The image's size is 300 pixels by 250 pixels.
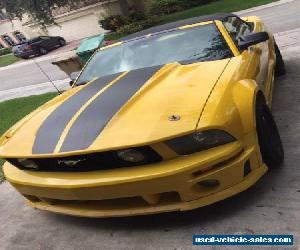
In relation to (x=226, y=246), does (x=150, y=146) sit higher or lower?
higher

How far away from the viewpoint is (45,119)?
3.68 meters

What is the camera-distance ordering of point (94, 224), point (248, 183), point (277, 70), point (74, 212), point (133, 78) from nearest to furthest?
1. point (248, 183)
2. point (74, 212)
3. point (94, 224)
4. point (133, 78)
5. point (277, 70)

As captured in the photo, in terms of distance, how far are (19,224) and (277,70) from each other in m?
4.26

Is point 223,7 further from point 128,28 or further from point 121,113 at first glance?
point 121,113

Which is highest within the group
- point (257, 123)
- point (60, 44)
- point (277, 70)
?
point (257, 123)

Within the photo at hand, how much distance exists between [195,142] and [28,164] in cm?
142

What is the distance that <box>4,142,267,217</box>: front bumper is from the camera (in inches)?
111

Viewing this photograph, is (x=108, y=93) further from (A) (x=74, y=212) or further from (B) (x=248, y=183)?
(B) (x=248, y=183)

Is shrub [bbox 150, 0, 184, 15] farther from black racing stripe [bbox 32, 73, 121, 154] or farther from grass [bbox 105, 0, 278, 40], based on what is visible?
black racing stripe [bbox 32, 73, 121, 154]

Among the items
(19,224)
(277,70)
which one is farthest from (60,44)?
(19,224)

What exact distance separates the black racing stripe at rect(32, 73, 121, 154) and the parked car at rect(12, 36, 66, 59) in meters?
22.9

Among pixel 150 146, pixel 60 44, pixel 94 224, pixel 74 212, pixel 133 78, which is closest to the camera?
pixel 150 146

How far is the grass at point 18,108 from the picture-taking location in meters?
9.19

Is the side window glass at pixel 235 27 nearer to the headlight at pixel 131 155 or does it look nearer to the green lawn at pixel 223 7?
the headlight at pixel 131 155
